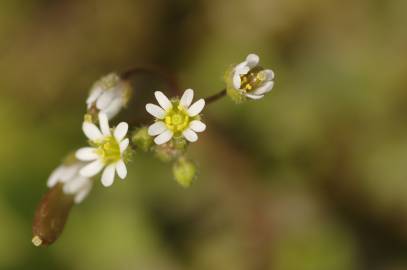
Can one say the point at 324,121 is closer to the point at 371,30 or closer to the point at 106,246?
the point at 371,30

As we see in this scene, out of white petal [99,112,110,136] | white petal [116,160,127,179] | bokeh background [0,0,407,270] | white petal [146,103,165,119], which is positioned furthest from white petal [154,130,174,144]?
bokeh background [0,0,407,270]

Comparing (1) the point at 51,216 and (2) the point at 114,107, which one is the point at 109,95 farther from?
(1) the point at 51,216

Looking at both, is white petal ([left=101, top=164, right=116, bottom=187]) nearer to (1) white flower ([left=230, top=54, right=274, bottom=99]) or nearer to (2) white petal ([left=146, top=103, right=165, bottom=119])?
(2) white petal ([left=146, top=103, right=165, bottom=119])

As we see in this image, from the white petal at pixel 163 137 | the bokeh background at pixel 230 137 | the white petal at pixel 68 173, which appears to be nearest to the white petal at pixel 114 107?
the white petal at pixel 68 173

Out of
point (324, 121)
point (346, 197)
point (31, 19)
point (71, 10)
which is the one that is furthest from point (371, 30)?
point (31, 19)

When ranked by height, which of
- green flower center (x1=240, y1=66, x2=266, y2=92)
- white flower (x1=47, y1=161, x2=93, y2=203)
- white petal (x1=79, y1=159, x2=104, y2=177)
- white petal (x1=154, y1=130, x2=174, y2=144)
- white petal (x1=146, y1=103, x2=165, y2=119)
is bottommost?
white petal (x1=154, y1=130, x2=174, y2=144)

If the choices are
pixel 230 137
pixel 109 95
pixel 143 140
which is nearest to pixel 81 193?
pixel 109 95
